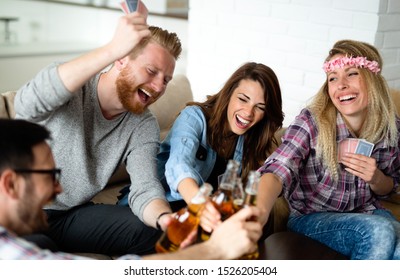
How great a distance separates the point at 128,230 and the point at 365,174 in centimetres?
88

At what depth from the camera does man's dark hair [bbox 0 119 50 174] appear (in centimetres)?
116

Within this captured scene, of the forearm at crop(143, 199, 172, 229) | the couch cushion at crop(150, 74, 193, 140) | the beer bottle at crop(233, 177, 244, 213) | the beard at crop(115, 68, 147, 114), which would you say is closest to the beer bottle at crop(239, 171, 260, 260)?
the beer bottle at crop(233, 177, 244, 213)

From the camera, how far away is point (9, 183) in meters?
1.17

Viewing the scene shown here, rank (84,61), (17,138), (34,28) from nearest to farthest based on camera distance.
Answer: (17,138) < (84,61) < (34,28)

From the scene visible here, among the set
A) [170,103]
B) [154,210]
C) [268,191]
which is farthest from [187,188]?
[170,103]

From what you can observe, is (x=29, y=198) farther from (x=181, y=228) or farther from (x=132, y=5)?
(x=132, y=5)

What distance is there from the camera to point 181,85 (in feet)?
9.32

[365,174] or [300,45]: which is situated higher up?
[300,45]

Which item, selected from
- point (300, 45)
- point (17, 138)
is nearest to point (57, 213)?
point (17, 138)

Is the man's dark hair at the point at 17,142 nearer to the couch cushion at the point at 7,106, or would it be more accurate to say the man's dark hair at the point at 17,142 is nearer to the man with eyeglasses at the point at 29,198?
the man with eyeglasses at the point at 29,198

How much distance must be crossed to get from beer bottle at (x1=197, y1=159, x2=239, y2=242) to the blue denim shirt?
14.9 inches

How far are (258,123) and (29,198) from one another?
1.16 m

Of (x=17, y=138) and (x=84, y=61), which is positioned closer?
(x=17, y=138)
